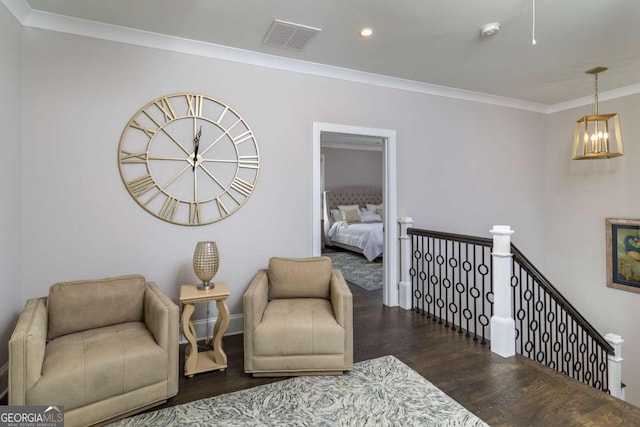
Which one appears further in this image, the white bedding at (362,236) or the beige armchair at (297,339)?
the white bedding at (362,236)

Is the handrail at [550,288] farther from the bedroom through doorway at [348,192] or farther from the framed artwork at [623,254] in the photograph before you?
the bedroom through doorway at [348,192]

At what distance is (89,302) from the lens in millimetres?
2227

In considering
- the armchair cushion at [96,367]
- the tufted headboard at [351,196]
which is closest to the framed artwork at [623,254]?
the tufted headboard at [351,196]

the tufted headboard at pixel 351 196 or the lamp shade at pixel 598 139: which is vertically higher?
the lamp shade at pixel 598 139

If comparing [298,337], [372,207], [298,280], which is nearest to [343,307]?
[298,337]

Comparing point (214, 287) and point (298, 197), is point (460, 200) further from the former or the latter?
point (214, 287)

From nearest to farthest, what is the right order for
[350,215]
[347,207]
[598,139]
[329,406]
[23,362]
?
[23,362], [329,406], [598,139], [350,215], [347,207]

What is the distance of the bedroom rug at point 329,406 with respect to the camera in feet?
6.15

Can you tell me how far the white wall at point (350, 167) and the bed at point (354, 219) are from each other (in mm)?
185

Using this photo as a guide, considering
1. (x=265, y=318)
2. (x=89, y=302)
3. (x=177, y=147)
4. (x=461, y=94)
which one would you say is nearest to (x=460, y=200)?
(x=461, y=94)

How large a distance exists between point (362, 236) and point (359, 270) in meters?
0.95

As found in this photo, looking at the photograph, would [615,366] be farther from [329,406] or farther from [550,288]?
[329,406]

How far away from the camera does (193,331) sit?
8.07 feet

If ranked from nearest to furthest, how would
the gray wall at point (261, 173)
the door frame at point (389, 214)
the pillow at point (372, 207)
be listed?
the gray wall at point (261, 173)
the door frame at point (389, 214)
the pillow at point (372, 207)
